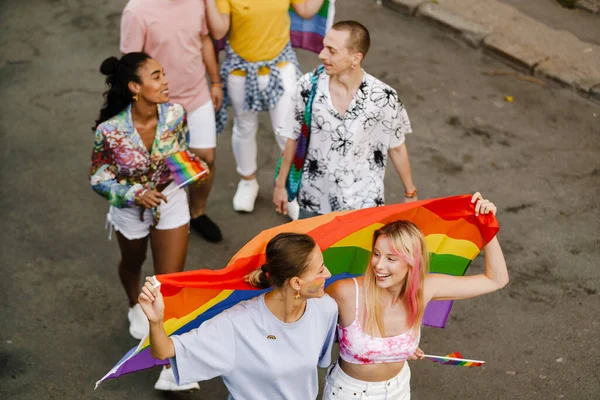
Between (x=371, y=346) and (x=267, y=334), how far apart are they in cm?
56

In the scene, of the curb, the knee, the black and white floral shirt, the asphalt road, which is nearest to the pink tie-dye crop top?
the black and white floral shirt

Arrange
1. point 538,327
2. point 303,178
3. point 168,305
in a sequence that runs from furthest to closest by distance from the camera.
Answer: point 538,327 < point 303,178 < point 168,305

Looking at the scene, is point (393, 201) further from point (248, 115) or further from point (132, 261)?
point (132, 261)

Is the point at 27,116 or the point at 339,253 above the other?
the point at 339,253

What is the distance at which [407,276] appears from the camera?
13.1ft

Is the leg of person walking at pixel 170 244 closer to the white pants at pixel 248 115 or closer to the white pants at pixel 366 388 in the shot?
the white pants at pixel 248 115

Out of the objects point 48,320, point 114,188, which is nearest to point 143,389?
point 48,320

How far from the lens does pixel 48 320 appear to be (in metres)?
5.97

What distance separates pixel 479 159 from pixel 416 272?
396cm

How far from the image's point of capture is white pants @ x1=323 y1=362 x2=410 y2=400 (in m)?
4.08

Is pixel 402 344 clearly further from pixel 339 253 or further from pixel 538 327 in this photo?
pixel 538 327

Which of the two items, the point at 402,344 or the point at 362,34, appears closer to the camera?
the point at 402,344

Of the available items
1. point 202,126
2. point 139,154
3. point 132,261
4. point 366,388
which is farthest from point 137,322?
point 366,388

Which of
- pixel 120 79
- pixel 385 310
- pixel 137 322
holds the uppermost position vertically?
pixel 120 79
